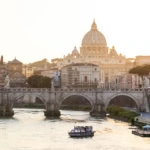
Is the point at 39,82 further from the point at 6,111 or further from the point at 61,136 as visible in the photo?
the point at 61,136

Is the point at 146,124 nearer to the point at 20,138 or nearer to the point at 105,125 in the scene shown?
the point at 105,125

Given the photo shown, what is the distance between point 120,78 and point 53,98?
43.4 m

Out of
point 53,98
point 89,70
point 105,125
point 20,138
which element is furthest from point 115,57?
point 20,138

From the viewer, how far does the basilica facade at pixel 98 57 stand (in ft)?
448

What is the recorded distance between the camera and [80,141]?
4766cm

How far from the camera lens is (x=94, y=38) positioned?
141875 millimetres

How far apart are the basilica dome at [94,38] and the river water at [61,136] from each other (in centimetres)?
7916

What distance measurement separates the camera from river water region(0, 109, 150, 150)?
1765 inches

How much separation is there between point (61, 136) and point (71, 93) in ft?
68.7

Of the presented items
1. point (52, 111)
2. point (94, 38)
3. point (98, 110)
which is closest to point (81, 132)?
point (52, 111)

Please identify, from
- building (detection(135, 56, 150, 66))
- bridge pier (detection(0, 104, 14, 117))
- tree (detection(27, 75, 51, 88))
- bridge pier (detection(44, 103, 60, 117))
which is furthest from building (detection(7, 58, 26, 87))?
bridge pier (detection(44, 103, 60, 117))

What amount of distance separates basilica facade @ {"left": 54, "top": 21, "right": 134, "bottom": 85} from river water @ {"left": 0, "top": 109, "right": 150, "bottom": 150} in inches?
2895

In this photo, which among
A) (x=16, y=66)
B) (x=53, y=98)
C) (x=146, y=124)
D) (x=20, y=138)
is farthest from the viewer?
(x=16, y=66)

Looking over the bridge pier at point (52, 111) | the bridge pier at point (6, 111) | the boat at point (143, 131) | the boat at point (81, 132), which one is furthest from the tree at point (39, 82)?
the boat at point (143, 131)
